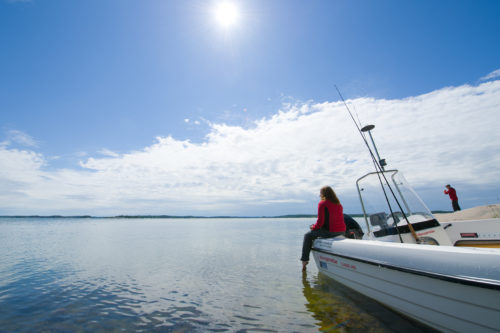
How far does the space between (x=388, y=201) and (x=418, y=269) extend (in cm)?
324

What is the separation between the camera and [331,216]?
6355 millimetres

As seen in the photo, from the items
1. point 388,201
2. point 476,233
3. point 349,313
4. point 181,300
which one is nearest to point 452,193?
point 476,233

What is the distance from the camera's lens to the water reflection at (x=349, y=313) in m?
3.91

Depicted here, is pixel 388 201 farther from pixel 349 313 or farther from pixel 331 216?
pixel 349 313

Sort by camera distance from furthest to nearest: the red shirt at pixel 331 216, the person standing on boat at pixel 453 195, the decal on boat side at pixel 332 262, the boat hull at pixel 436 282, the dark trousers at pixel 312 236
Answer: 1. the person standing on boat at pixel 453 195
2. the dark trousers at pixel 312 236
3. the red shirt at pixel 331 216
4. the decal on boat side at pixel 332 262
5. the boat hull at pixel 436 282

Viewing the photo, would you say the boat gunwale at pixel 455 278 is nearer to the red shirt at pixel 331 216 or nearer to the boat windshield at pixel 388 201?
the boat windshield at pixel 388 201

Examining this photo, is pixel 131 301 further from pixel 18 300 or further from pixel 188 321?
pixel 18 300

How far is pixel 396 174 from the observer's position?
6.30m

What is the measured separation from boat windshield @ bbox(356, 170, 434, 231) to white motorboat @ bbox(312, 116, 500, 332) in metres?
0.02

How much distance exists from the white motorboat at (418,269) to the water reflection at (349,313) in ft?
1.13

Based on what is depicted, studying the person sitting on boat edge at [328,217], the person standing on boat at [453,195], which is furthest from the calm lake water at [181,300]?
the person standing on boat at [453,195]

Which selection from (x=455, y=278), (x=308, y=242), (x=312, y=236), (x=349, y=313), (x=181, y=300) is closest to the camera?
(x=455, y=278)

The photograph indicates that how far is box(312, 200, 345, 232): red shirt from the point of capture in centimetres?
625

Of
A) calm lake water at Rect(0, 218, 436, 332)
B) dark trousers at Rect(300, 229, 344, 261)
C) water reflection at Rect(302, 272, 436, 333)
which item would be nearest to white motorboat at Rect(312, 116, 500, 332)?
dark trousers at Rect(300, 229, 344, 261)
